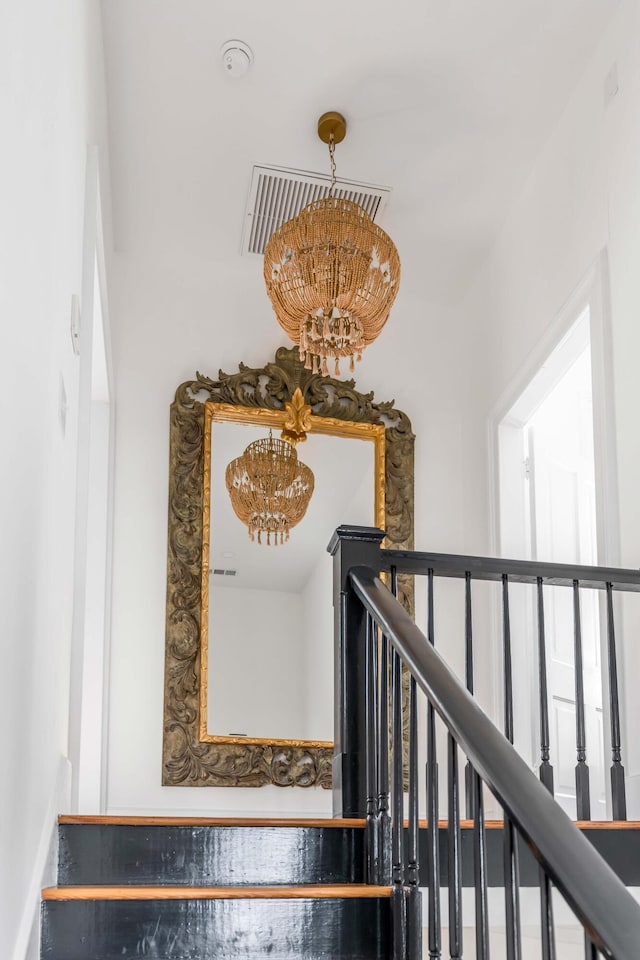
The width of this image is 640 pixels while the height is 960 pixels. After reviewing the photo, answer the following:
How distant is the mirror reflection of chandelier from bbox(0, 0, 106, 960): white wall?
1740mm

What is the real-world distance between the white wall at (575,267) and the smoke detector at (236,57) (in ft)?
4.08

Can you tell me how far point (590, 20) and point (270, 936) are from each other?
318 cm

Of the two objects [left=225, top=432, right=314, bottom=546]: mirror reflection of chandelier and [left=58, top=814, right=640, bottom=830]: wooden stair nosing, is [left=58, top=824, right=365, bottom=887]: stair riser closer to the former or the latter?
[left=58, top=814, right=640, bottom=830]: wooden stair nosing

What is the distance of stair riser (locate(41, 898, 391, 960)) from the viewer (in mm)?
2070

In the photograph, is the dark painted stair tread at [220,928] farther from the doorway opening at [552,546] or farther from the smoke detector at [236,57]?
the smoke detector at [236,57]

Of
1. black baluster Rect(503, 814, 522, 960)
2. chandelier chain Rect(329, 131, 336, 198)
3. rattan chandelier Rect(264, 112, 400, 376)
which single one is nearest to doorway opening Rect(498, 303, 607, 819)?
rattan chandelier Rect(264, 112, 400, 376)

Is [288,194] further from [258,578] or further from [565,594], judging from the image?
[565,594]

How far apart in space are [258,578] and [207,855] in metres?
2.31

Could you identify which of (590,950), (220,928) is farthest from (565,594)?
(590,950)

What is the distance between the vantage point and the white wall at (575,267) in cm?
349

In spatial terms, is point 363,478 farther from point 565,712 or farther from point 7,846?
point 7,846

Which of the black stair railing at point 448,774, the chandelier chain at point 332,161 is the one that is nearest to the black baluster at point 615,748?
the black stair railing at point 448,774

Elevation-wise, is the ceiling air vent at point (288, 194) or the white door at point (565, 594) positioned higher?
the ceiling air vent at point (288, 194)

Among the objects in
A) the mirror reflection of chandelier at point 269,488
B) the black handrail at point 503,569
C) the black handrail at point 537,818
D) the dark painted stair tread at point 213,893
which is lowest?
the dark painted stair tread at point 213,893
